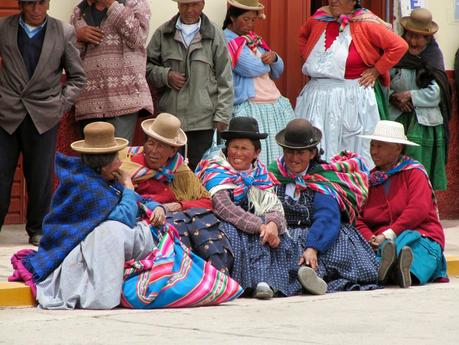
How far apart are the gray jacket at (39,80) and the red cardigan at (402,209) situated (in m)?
2.50

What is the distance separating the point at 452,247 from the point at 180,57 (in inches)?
114

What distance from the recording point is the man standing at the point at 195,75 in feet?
40.8

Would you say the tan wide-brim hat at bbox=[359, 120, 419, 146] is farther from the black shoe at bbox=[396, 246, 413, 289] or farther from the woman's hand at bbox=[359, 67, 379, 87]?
the woman's hand at bbox=[359, 67, 379, 87]

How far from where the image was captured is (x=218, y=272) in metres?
9.97

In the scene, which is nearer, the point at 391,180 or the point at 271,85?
the point at 391,180

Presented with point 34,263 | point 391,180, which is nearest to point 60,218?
point 34,263

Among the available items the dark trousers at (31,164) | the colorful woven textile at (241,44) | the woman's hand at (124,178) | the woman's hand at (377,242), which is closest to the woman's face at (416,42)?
the colorful woven textile at (241,44)

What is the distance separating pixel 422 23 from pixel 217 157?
3848 mm

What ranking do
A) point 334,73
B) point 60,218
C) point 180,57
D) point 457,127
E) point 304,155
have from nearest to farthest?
point 60,218 → point 304,155 → point 180,57 → point 334,73 → point 457,127

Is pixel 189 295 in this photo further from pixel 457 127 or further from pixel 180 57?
pixel 457 127

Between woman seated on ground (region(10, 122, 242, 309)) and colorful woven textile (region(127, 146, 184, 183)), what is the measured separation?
0.55 metres

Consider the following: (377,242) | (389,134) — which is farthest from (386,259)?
(389,134)

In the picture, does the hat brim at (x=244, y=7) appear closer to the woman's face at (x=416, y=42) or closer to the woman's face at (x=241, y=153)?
the woman's face at (x=416, y=42)

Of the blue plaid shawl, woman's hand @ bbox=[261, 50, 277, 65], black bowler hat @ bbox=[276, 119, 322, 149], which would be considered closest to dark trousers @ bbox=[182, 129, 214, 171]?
woman's hand @ bbox=[261, 50, 277, 65]
